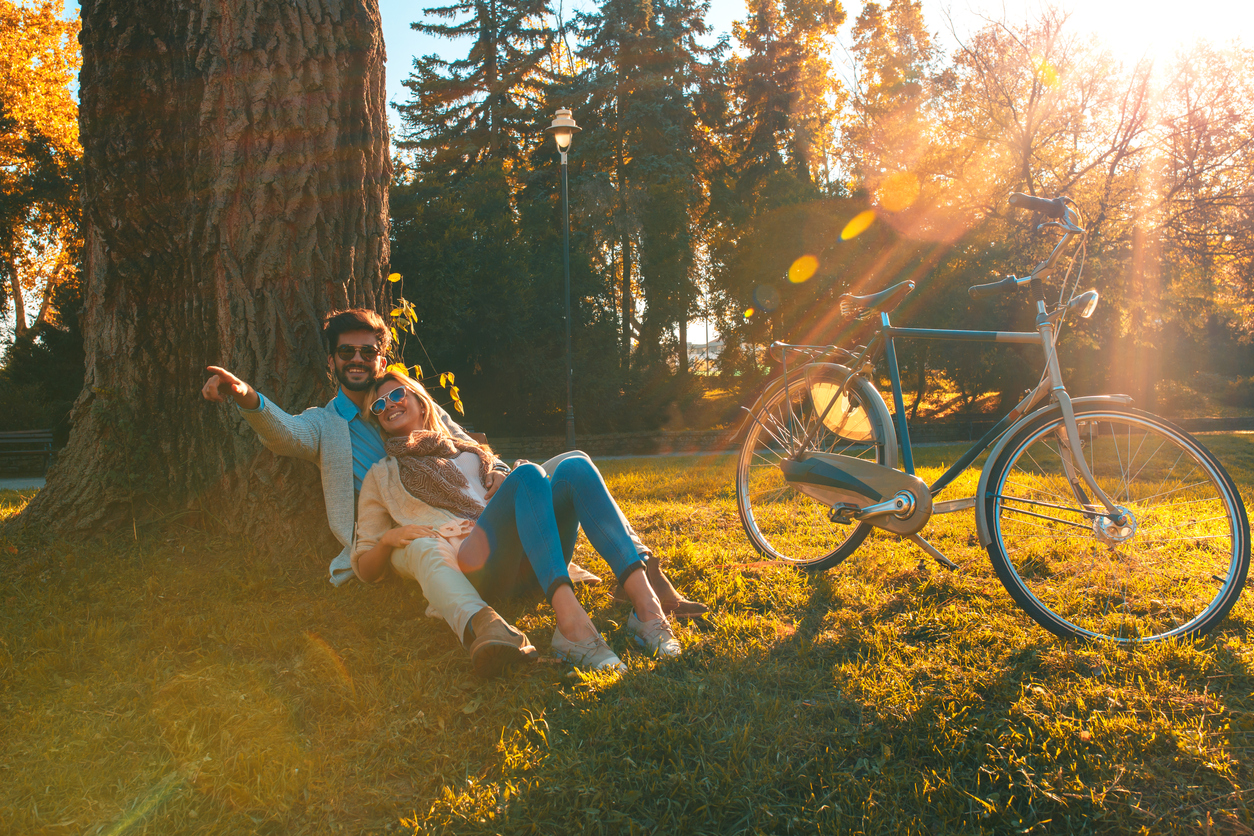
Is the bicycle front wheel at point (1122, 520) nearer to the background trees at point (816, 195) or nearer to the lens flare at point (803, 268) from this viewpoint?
the background trees at point (816, 195)

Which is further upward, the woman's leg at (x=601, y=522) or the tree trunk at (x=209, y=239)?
the tree trunk at (x=209, y=239)

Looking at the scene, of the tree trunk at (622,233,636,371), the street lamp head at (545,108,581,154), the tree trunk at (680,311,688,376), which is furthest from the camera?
the tree trunk at (680,311,688,376)

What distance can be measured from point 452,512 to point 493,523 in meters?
0.27

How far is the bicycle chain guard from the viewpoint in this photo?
2.98 meters

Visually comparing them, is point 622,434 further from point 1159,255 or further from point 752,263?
point 1159,255

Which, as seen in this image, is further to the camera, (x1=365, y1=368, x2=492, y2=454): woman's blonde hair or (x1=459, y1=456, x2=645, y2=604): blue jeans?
(x1=365, y1=368, x2=492, y2=454): woman's blonde hair

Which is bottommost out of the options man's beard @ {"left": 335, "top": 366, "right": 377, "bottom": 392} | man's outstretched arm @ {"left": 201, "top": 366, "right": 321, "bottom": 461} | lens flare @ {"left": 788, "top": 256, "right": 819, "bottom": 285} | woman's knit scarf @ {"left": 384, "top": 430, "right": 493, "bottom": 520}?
woman's knit scarf @ {"left": 384, "top": 430, "right": 493, "bottom": 520}

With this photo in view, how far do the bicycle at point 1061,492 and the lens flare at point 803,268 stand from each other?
54.1 feet

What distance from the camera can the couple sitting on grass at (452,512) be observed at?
251 centimetres

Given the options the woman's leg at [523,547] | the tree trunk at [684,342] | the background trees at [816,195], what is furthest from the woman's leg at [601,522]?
the tree trunk at [684,342]

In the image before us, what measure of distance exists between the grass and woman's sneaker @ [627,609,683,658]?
6cm

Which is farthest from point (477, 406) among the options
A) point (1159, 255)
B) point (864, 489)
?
point (1159, 255)

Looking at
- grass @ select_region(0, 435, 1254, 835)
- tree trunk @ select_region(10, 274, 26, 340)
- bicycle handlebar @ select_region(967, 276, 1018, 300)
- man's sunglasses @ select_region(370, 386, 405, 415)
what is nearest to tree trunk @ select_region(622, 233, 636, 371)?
tree trunk @ select_region(10, 274, 26, 340)

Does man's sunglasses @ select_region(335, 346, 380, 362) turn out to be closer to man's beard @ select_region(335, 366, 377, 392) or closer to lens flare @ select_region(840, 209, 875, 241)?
man's beard @ select_region(335, 366, 377, 392)
